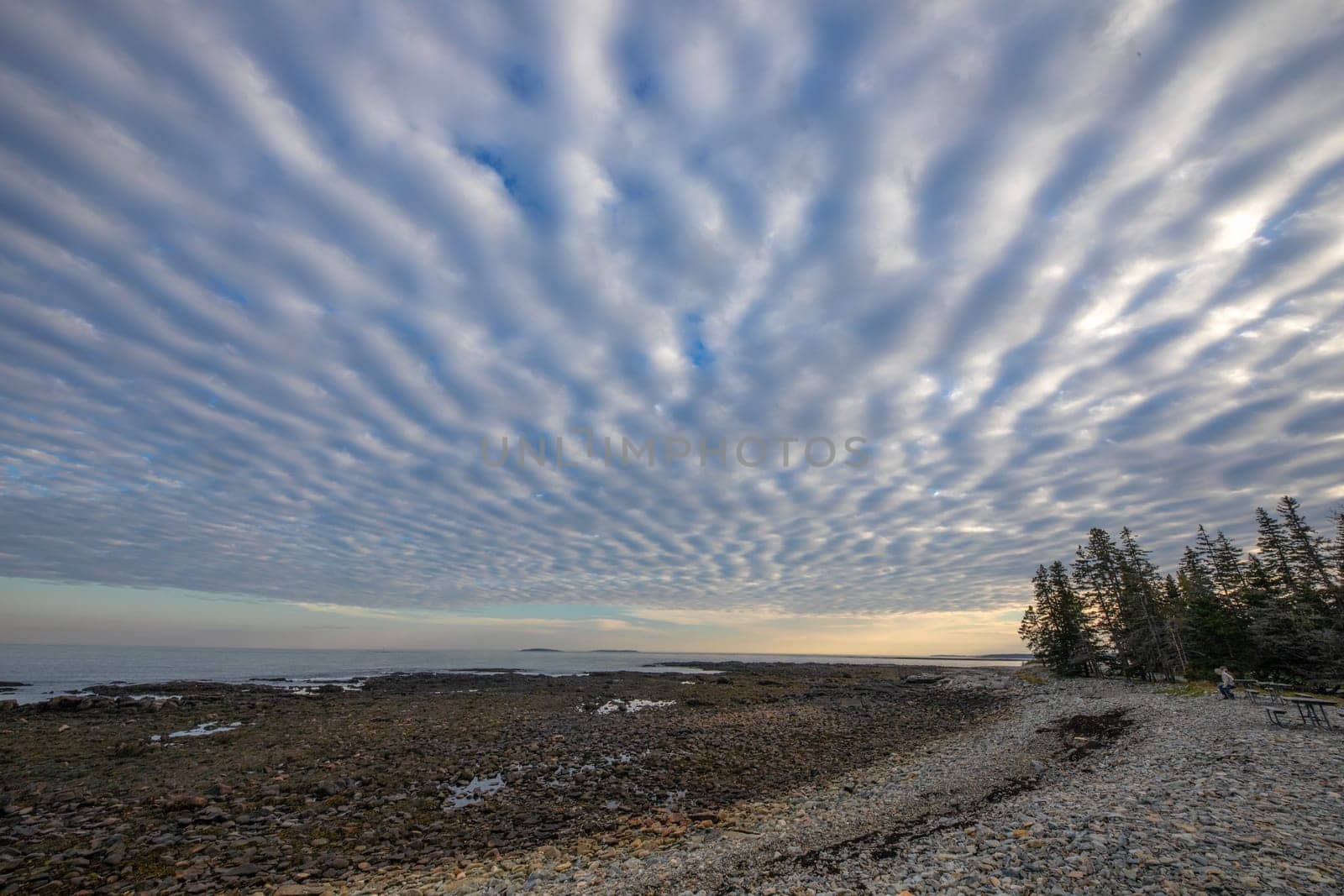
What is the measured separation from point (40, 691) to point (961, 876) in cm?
7759

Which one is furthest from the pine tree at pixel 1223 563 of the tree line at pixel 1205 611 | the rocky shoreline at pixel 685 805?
the rocky shoreline at pixel 685 805

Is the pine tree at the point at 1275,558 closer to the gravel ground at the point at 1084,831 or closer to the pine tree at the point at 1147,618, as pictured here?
the pine tree at the point at 1147,618

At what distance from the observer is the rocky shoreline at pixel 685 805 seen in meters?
9.80

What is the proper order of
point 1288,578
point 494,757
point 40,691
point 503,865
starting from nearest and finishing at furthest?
point 503,865 < point 494,757 < point 1288,578 < point 40,691

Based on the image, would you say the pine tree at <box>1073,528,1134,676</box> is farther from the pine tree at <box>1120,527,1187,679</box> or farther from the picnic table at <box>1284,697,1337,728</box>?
the picnic table at <box>1284,697,1337,728</box>

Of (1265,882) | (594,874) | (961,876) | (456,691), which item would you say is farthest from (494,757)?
(456,691)

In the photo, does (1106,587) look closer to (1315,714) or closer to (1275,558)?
(1275,558)

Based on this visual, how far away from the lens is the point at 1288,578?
139 ft

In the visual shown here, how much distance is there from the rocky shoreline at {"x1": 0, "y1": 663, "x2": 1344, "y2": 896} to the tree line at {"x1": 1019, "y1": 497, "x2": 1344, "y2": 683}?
1363cm

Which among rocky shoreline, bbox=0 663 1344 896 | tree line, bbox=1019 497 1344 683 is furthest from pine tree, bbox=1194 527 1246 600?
rocky shoreline, bbox=0 663 1344 896

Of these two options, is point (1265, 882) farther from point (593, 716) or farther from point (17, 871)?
point (593, 716)

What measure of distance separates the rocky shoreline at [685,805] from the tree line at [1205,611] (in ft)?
44.7

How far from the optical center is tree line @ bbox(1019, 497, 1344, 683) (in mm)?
36219

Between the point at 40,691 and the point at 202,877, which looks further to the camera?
the point at 40,691
